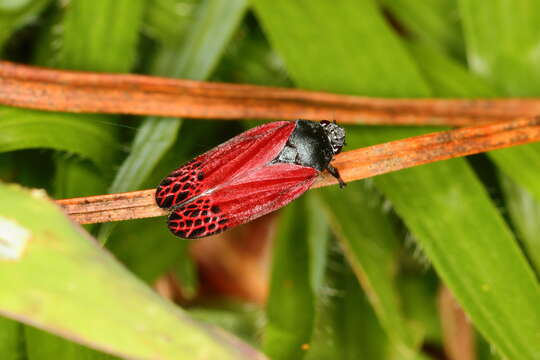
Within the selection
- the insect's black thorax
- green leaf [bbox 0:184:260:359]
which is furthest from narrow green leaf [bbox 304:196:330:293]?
green leaf [bbox 0:184:260:359]

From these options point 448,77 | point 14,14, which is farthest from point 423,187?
point 14,14

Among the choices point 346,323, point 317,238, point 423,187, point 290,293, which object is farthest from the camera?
point 346,323

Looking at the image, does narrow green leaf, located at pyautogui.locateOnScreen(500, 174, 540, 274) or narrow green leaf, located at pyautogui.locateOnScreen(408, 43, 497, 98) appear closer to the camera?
narrow green leaf, located at pyautogui.locateOnScreen(500, 174, 540, 274)

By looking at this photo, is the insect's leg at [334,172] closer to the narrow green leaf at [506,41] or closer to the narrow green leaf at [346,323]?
the narrow green leaf at [346,323]

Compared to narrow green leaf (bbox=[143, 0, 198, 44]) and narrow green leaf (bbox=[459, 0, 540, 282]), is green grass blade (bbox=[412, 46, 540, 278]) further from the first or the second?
narrow green leaf (bbox=[143, 0, 198, 44])

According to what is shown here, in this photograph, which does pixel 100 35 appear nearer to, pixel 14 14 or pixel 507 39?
pixel 14 14

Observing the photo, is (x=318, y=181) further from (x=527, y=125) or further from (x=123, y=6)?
(x=123, y=6)
